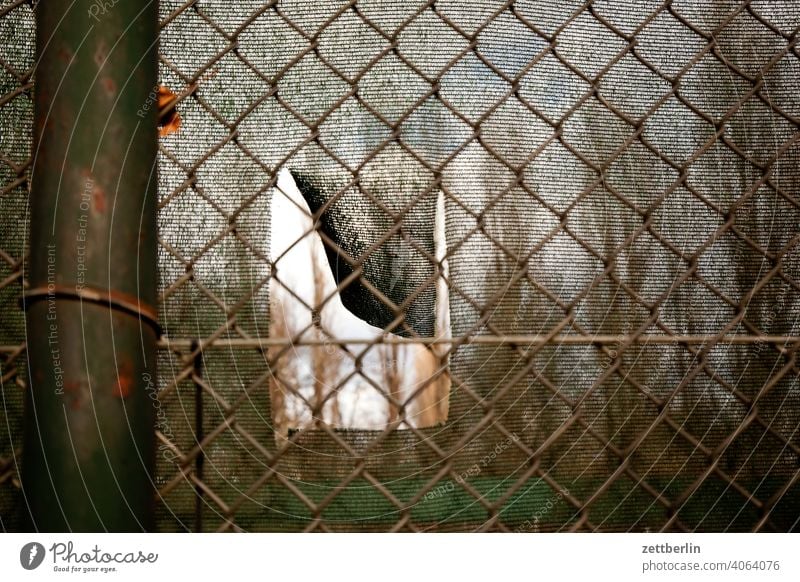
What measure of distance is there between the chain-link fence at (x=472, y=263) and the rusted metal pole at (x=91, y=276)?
0.20 meters

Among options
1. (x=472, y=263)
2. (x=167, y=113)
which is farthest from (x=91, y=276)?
(x=472, y=263)

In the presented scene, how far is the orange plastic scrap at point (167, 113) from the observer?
2.80 ft

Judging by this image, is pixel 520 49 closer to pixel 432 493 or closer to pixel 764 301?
pixel 764 301

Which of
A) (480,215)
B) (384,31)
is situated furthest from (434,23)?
(480,215)

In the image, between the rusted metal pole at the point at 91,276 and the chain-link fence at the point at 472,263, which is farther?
the chain-link fence at the point at 472,263

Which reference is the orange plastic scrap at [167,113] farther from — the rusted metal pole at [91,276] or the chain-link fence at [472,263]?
the rusted metal pole at [91,276]

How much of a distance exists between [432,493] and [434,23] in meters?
0.74

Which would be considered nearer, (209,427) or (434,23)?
(209,427)

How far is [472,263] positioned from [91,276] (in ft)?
1.76

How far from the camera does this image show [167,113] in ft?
2.84

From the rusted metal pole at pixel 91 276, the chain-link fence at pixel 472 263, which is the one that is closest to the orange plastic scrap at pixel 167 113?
the chain-link fence at pixel 472 263

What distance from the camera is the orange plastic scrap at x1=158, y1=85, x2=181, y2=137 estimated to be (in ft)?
2.80

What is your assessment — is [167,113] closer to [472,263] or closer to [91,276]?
[91,276]

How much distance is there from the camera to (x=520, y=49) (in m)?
1.01
